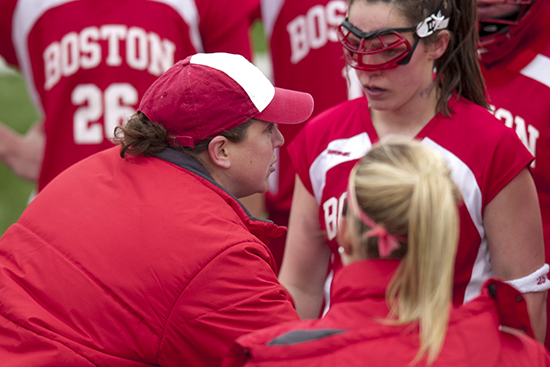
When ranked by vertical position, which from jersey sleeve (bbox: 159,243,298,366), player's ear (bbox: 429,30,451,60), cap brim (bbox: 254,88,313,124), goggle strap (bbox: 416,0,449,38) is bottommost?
jersey sleeve (bbox: 159,243,298,366)

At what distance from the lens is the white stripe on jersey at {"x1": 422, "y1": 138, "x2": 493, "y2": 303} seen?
2.38 meters

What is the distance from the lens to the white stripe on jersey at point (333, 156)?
2639 millimetres

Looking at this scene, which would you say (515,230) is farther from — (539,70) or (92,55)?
(92,55)

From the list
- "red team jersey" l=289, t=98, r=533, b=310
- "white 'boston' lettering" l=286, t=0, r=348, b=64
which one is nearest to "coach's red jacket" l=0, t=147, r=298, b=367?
"red team jersey" l=289, t=98, r=533, b=310

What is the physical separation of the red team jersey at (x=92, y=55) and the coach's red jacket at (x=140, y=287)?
1.56 m

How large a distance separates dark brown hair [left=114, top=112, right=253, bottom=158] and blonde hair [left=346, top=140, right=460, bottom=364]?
74cm

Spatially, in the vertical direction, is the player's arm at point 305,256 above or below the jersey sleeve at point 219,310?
below

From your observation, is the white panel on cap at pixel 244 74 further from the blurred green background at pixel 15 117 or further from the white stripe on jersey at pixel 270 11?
the blurred green background at pixel 15 117

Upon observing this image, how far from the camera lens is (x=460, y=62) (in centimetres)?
259

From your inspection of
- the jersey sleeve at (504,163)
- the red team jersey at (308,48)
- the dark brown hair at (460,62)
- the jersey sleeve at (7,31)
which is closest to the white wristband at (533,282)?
the jersey sleeve at (504,163)

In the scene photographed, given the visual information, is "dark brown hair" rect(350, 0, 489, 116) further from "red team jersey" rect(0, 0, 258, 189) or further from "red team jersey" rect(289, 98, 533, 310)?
"red team jersey" rect(0, 0, 258, 189)

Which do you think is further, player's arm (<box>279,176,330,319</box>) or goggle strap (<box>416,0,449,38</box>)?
player's arm (<box>279,176,330,319</box>)

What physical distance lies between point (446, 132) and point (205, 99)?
0.92 m

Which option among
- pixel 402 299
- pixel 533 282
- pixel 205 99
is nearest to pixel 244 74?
pixel 205 99
